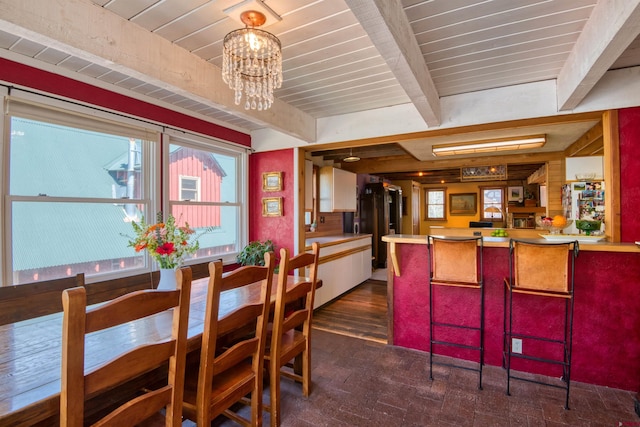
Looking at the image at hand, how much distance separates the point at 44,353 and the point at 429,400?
2.25 meters

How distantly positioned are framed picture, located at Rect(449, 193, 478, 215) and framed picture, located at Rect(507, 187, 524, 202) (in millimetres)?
859

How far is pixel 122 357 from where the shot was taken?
A: 989 millimetres

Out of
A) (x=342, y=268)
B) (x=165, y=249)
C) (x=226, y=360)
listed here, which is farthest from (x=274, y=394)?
(x=342, y=268)

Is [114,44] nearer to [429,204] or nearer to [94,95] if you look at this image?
[94,95]

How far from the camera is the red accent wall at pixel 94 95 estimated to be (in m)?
2.08

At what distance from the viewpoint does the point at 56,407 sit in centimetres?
96

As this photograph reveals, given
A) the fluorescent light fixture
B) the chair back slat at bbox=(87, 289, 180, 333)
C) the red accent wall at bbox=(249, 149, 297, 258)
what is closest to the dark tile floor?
the chair back slat at bbox=(87, 289, 180, 333)

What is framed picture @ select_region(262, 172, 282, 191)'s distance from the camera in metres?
3.88

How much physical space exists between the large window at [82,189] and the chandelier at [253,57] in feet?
4.73

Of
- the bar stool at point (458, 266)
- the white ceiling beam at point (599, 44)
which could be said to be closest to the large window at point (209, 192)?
the bar stool at point (458, 266)

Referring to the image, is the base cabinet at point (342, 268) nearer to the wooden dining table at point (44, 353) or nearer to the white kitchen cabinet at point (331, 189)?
the white kitchen cabinet at point (331, 189)

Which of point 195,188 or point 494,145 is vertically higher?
point 494,145

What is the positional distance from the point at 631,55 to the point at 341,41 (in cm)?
210

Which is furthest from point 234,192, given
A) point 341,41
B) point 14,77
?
point 341,41
